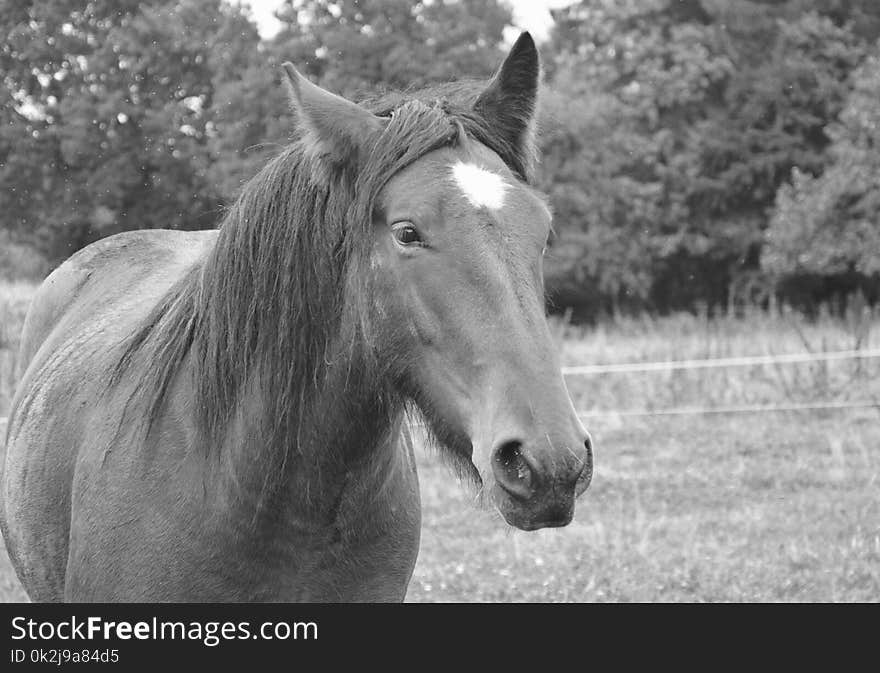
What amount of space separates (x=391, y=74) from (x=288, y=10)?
9.25 feet

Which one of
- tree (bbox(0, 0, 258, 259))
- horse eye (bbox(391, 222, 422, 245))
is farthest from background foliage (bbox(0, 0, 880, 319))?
horse eye (bbox(391, 222, 422, 245))

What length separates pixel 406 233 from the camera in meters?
2.17

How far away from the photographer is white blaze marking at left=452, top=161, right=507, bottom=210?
7.02 ft

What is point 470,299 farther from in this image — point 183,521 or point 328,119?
point 183,521

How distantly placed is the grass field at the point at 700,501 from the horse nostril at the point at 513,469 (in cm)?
53

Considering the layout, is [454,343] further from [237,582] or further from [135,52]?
[135,52]

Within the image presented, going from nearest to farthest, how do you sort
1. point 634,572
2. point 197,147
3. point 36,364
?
point 36,364, point 634,572, point 197,147

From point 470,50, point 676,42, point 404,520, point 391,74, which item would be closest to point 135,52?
point 391,74

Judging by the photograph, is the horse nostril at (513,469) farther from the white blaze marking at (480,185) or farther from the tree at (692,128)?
the tree at (692,128)

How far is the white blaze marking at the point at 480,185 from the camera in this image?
2139mm

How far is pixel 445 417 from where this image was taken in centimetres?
218

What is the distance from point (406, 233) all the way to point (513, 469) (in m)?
0.60

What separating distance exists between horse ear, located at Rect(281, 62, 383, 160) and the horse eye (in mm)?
299

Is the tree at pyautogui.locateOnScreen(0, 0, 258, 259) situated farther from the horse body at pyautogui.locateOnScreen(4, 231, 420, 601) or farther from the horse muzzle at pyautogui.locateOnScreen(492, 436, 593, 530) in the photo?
the horse muzzle at pyautogui.locateOnScreen(492, 436, 593, 530)
